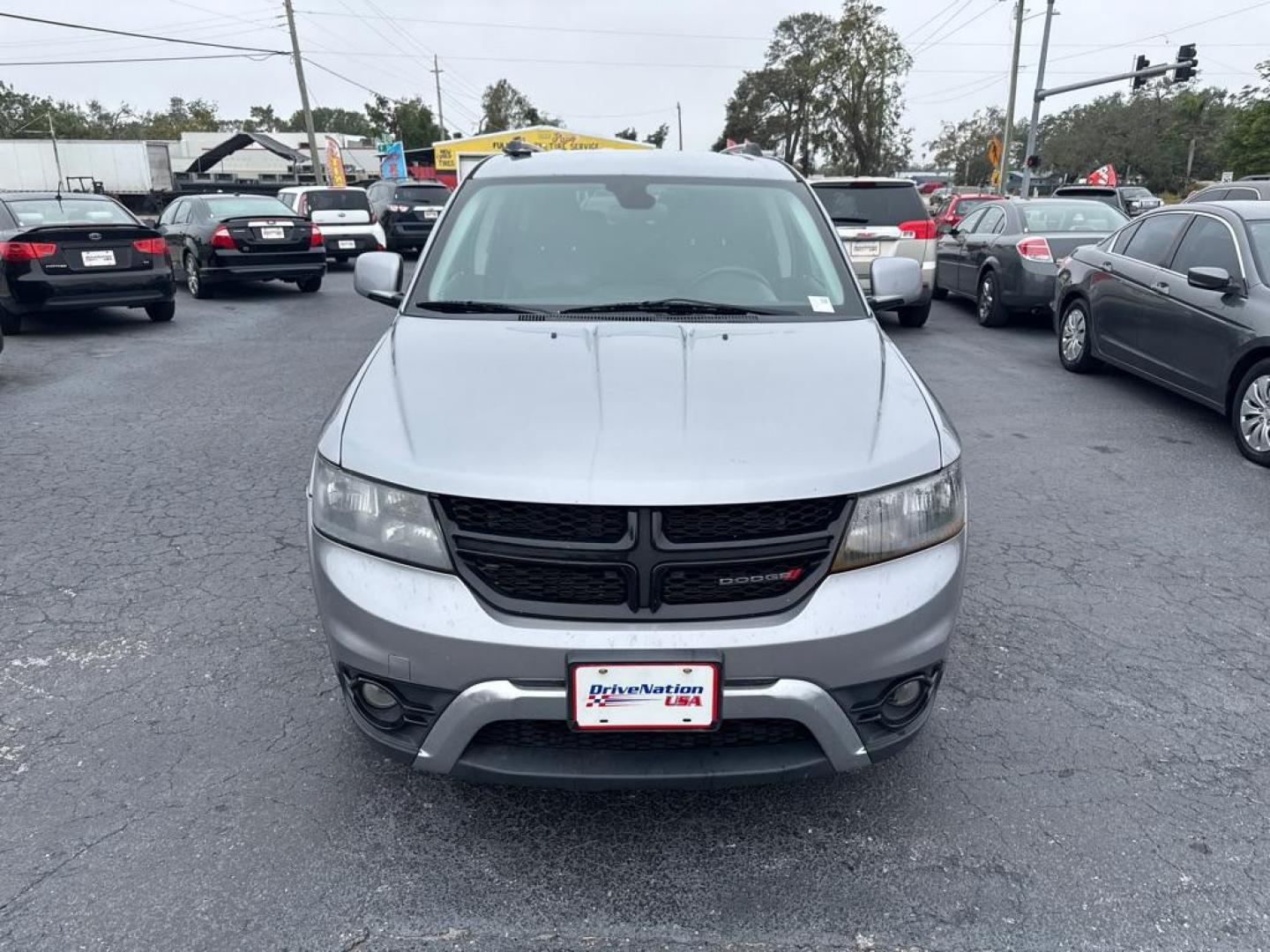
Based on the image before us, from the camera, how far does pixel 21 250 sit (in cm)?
980

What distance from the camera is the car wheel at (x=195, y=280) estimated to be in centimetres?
1366

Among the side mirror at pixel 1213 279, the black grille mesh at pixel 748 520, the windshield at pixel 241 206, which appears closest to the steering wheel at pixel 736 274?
the black grille mesh at pixel 748 520

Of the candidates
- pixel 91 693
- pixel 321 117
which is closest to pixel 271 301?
pixel 91 693

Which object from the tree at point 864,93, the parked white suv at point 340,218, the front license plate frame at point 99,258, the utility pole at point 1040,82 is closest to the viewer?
the front license plate frame at point 99,258

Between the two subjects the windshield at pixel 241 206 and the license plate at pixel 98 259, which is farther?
the windshield at pixel 241 206

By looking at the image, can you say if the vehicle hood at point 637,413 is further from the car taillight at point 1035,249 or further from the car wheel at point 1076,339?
the car taillight at point 1035,249

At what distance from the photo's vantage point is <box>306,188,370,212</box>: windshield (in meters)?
18.2

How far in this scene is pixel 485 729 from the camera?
2.23 meters

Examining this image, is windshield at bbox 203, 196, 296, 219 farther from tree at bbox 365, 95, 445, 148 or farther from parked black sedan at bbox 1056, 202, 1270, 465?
tree at bbox 365, 95, 445, 148

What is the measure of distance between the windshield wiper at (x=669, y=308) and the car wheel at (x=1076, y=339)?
6087 millimetres

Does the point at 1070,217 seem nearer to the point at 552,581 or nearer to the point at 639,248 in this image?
the point at 639,248

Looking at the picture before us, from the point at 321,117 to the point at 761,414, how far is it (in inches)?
5660

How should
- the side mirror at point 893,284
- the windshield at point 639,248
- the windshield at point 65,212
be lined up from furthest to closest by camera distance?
1. the windshield at point 65,212
2. the side mirror at point 893,284
3. the windshield at point 639,248

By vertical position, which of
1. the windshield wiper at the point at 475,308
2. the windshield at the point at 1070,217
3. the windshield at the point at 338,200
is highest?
the windshield at the point at 338,200
